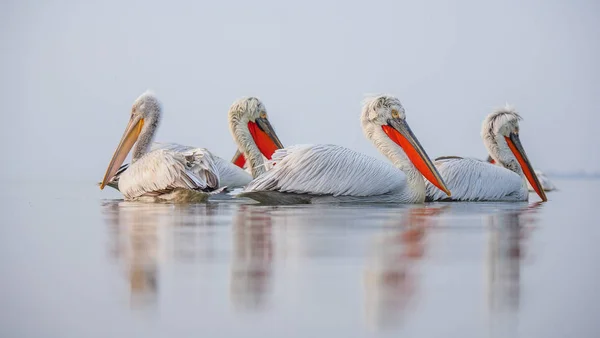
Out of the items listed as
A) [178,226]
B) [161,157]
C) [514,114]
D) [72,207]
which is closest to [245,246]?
[178,226]

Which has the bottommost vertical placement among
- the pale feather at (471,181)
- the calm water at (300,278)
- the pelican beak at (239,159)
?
the calm water at (300,278)

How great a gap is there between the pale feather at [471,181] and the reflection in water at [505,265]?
2.02 m

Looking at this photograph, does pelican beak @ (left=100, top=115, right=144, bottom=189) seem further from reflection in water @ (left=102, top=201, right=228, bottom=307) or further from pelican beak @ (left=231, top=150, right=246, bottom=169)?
pelican beak @ (left=231, top=150, right=246, bottom=169)

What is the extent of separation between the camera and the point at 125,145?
10.1 metres

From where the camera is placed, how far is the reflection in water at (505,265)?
302 centimetres

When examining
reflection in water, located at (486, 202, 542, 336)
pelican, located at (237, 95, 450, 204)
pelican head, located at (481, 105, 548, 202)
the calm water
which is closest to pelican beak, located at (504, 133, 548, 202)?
pelican head, located at (481, 105, 548, 202)

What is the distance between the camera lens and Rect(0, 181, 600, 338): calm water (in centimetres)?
288

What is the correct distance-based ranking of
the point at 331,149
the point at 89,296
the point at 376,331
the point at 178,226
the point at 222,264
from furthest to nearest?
1. the point at 331,149
2. the point at 178,226
3. the point at 222,264
4. the point at 89,296
5. the point at 376,331

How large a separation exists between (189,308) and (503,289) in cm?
116

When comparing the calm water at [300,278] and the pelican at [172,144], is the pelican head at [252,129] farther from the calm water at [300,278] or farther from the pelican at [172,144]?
the calm water at [300,278]

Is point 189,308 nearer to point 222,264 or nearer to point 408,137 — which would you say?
point 222,264

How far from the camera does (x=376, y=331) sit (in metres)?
2.77

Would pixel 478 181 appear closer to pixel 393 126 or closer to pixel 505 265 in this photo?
pixel 393 126

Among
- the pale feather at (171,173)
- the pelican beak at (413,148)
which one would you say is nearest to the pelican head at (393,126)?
the pelican beak at (413,148)
